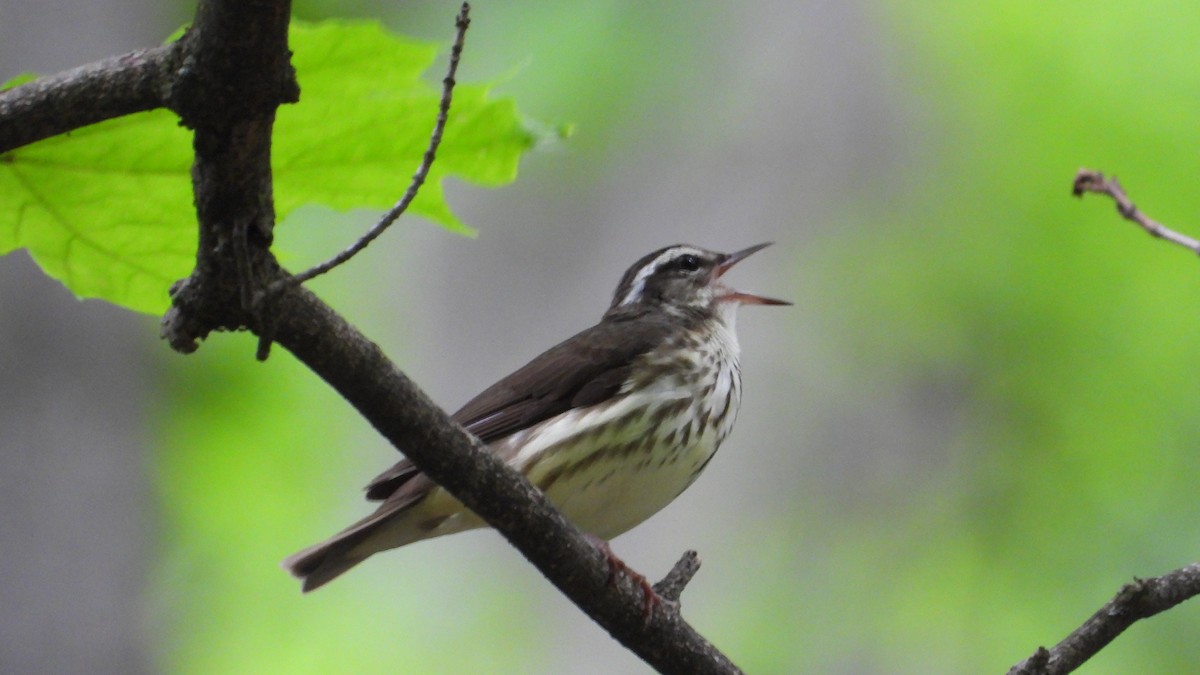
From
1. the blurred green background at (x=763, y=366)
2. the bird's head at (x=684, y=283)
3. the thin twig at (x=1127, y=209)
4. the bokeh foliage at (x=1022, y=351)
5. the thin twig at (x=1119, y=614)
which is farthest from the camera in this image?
the bokeh foliage at (x=1022, y=351)

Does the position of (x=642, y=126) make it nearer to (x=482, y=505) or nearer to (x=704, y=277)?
(x=704, y=277)

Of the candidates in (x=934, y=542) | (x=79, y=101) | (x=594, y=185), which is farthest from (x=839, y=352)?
(x=79, y=101)

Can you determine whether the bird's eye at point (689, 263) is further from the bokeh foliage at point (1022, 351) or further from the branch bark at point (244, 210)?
the branch bark at point (244, 210)

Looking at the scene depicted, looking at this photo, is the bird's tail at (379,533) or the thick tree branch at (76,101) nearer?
the thick tree branch at (76,101)

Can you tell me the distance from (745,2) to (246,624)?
513 cm

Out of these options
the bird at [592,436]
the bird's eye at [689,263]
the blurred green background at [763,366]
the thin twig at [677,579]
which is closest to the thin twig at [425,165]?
the thin twig at [677,579]

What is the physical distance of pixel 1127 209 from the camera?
234 cm

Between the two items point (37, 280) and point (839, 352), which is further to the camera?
point (839, 352)

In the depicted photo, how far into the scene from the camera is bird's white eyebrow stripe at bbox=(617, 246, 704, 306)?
17.9 ft

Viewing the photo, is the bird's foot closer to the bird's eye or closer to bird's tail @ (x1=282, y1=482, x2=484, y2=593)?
bird's tail @ (x1=282, y1=482, x2=484, y2=593)

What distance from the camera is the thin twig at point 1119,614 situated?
8.18ft

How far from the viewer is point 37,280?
5441 mm

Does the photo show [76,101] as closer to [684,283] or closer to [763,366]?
[684,283]

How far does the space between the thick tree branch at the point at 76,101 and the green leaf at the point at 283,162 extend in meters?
0.20
